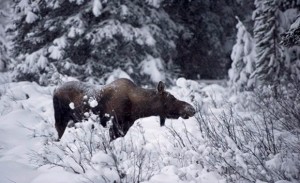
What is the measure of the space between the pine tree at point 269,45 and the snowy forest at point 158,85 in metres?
0.03

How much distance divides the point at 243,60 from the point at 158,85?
236 inches

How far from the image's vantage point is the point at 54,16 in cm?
1444

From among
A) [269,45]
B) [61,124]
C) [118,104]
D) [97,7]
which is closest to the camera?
[118,104]

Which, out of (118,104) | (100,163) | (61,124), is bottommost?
(100,163)

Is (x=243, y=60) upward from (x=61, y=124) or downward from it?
upward

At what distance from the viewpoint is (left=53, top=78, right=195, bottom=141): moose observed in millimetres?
6262

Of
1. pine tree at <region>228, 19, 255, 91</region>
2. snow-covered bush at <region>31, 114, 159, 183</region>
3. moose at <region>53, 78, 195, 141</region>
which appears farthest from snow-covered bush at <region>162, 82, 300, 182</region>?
pine tree at <region>228, 19, 255, 91</region>

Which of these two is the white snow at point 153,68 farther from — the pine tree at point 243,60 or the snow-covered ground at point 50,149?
the snow-covered ground at point 50,149

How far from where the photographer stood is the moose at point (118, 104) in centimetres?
626

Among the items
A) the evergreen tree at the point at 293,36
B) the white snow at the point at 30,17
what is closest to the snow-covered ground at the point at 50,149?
the evergreen tree at the point at 293,36

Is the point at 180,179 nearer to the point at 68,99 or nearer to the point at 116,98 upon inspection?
the point at 116,98

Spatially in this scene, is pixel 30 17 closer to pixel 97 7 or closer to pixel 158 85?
pixel 97 7

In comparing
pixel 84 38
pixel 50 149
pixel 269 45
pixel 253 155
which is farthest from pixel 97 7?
pixel 253 155

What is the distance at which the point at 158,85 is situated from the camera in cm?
627
